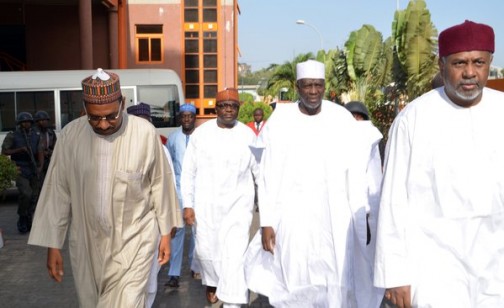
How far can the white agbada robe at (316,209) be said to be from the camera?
443cm

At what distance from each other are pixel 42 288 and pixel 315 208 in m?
3.38

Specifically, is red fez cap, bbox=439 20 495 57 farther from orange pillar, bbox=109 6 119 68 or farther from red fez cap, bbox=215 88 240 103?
orange pillar, bbox=109 6 119 68

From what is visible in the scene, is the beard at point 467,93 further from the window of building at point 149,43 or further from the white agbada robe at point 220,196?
the window of building at point 149,43

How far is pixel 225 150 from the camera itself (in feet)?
18.9

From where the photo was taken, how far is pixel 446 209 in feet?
9.59

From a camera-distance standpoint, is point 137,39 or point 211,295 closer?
point 211,295

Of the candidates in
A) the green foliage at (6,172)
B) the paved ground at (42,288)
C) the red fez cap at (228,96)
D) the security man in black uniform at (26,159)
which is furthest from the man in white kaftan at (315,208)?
the security man in black uniform at (26,159)

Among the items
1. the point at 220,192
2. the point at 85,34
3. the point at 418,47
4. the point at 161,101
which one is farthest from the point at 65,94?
the point at 220,192

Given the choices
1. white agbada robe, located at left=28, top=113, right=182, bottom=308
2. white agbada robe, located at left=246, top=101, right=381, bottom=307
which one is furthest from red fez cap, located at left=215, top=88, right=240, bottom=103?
white agbada robe, located at left=28, top=113, right=182, bottom=308

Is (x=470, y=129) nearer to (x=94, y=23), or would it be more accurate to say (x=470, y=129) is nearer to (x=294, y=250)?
(x=294, y=250)

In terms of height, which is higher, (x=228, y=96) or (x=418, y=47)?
(x=418, y=47)

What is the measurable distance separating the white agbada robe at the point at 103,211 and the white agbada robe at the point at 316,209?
121 centimetres

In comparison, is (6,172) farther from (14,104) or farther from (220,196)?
(14,104)

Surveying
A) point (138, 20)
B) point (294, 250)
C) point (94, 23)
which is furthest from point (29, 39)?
point (294, 250)
